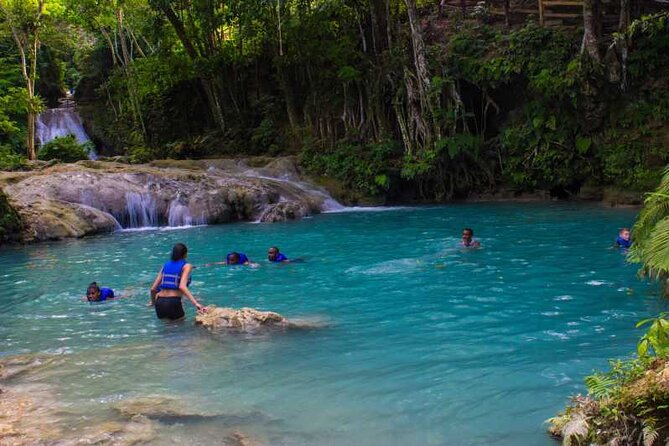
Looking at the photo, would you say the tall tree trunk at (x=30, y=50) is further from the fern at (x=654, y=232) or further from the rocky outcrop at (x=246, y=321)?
the fern at (x=654, y=232)

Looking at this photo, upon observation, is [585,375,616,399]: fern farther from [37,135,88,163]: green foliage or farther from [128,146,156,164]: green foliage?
[37,135,88,163]: green foliage

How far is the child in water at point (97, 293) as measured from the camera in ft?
33.2

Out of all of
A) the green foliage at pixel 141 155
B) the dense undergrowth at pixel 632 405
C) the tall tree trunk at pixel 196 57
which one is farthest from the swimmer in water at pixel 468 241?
the tall tree trunk at pixel 196 57

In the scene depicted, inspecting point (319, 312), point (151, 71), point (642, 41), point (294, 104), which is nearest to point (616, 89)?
point (642, 41)

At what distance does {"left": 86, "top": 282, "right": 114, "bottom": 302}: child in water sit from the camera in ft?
33.2

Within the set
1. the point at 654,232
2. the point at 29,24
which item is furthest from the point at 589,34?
the point at 29,24

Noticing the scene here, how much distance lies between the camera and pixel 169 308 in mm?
8719

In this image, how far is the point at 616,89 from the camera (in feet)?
65.6

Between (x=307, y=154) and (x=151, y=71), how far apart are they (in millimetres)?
8618

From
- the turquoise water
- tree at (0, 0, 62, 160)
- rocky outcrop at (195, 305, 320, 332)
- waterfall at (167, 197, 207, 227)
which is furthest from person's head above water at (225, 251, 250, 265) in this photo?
tree at (0, 0, 62, 160)

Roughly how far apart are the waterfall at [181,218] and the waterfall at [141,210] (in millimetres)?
479

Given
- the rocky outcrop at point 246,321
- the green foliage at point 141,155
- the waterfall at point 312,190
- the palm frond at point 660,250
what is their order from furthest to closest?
the green foliage at point 141,155 < the waterfall at point 312,190 < the rocky outcrop at point 246,321 < the palm frond at point 660,250

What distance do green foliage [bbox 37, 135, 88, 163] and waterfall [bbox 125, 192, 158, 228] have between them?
9599 mm

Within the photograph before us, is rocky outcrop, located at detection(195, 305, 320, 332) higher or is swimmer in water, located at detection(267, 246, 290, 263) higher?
swimmer in water, located at detection(267, 246, 290, 263)
